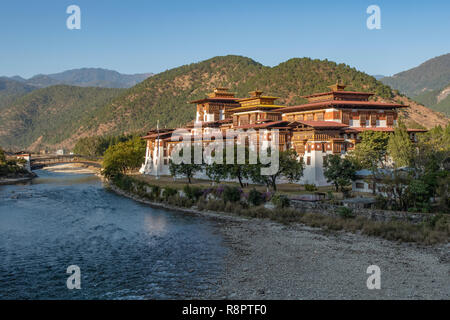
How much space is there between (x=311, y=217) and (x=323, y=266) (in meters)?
15.0

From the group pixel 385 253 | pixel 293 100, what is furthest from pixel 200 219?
pixel 293 100

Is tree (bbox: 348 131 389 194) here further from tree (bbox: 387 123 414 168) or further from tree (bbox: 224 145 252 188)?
tree (bbox: 224 145 252 188)

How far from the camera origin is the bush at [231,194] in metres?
56.7

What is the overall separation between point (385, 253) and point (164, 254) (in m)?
18.3

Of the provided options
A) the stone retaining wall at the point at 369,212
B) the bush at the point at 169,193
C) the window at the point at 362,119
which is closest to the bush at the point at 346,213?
the stone retaining wall at the point at 369,212

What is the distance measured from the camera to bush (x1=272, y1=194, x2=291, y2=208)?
5097cm

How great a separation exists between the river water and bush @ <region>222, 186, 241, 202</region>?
585cm

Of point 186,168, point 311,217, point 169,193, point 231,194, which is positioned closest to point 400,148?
point 311,217

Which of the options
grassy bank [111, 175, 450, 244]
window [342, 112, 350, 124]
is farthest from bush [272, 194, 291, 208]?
window [342, 112, 350, 124]

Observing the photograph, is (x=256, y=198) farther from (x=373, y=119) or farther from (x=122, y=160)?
(x=122, y=160)

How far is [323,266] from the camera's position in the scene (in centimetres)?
3191

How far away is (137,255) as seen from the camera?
3631 centimetres

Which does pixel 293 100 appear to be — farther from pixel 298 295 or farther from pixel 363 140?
pixel 298 295

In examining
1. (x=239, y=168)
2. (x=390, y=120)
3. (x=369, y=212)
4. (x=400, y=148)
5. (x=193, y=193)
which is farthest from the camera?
(x=390, y=120)
